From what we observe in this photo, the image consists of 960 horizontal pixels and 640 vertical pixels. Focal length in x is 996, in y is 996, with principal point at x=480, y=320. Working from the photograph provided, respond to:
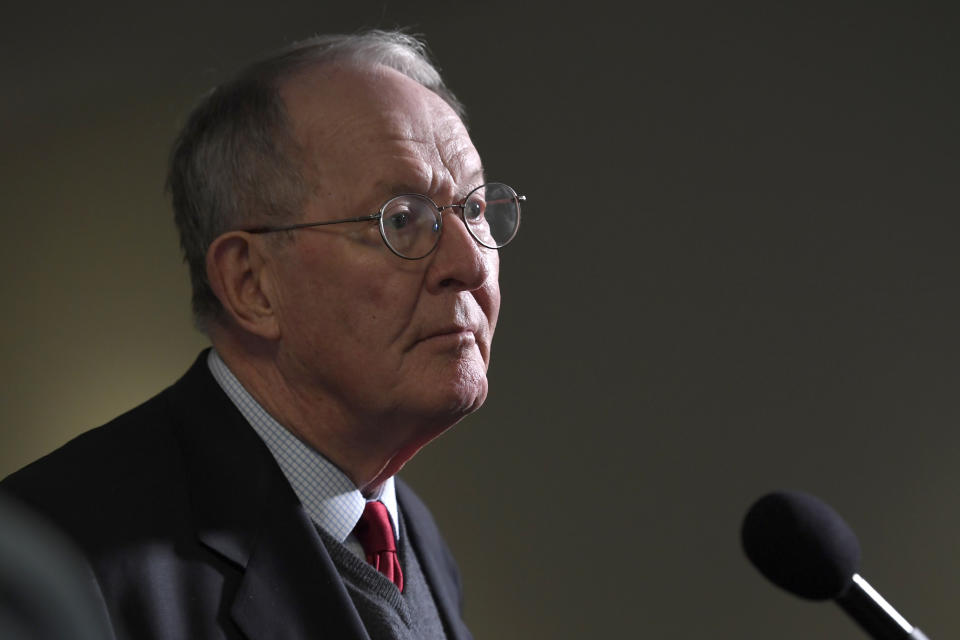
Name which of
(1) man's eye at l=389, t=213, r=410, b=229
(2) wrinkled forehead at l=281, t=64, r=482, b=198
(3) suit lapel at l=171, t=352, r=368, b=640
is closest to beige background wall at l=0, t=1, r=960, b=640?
(2) wrinkled forehead at l=281, t=64, r=482, b=198

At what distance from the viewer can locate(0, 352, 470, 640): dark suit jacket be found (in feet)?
3.88

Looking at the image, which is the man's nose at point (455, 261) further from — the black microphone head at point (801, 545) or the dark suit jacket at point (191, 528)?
the black microphone head at point (801, 545)

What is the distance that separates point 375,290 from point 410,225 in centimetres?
11

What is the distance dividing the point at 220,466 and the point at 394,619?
33cm

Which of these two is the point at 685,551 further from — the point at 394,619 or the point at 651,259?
the point at 394,619

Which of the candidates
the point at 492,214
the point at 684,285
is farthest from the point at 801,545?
the point at 684,285

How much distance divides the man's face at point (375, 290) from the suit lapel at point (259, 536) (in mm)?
150

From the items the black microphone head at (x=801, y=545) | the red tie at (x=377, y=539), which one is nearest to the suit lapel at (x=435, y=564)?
the red tie at (x=377, y=539)

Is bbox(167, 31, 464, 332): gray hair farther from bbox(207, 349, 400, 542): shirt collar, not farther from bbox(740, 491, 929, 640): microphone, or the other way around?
bbox(740, 491, 929, 640): microphone

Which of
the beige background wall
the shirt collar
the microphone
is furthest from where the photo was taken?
the beige background wall

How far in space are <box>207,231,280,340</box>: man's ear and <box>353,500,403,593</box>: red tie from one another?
0.32 metres

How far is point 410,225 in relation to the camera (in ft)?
4.81

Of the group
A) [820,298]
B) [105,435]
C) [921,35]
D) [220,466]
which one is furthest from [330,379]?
[921,35]

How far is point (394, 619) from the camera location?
1403 mm
